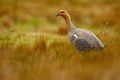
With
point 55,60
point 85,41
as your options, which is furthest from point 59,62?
point 85,41

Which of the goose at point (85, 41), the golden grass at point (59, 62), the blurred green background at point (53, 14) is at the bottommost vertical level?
the golden grass at point (59, 62)

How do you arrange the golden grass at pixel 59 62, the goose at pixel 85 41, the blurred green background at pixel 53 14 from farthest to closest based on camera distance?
the blurred green background at pixel 53 14 → the goose at pixel 85 41 → the golden grass at pixel 59 62

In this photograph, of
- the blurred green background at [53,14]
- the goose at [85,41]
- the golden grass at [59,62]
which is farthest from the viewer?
the blurred green background at [53,14]

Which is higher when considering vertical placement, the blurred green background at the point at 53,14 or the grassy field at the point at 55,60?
the blurred green background at the point at 53,14

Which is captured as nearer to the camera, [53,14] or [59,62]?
[59,62]

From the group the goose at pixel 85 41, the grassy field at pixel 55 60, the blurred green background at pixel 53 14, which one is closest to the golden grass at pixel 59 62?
the grassy field at pixel 55 60

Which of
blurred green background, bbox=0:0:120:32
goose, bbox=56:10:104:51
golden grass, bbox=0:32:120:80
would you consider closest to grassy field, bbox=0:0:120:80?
golden grass, bbox=0:32:120:80

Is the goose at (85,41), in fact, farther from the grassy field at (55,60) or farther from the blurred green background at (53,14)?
the blurred green background at (53,14)

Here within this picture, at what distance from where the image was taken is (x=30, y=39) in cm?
1267

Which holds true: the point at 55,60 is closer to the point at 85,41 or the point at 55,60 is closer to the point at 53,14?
the point at 85,41

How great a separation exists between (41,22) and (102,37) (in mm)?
9557

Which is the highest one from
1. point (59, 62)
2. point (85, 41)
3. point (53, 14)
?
point (53, 14)

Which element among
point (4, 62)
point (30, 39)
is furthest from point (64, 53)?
point (30, 39)

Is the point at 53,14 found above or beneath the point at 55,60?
above
